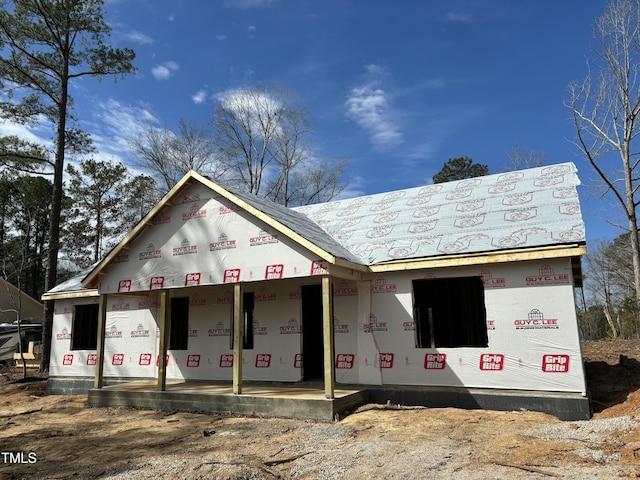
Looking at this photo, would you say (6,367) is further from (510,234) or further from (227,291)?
(510,234)

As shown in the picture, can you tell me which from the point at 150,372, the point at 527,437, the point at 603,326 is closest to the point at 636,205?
the point at 603,326

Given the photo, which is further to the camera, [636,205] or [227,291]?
[636,205]

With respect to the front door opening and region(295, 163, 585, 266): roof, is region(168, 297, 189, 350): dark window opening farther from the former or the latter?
region(295, 163, 585, 266): roof

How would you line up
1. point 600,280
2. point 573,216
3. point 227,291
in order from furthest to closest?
point 600,280 < point 227,291 < point 573,216

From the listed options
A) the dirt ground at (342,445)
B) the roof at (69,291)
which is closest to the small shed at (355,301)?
the roof at (69,291)

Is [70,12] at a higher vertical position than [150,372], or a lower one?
higher

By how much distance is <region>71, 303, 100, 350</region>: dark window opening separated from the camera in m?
13.7

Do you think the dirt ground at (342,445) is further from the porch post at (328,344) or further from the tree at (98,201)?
the tree at (98,201)

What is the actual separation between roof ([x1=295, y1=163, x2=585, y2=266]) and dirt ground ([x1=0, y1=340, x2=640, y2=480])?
10.3 ft

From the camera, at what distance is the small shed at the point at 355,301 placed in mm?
8195

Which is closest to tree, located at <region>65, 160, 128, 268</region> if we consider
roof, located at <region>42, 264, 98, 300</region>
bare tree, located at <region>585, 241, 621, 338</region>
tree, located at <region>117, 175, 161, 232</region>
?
tree, located at <region>117, 175, 161, 232</region>

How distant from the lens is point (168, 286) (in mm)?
10086

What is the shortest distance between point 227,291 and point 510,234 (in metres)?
7.08

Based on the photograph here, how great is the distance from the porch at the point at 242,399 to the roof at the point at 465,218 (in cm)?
302
